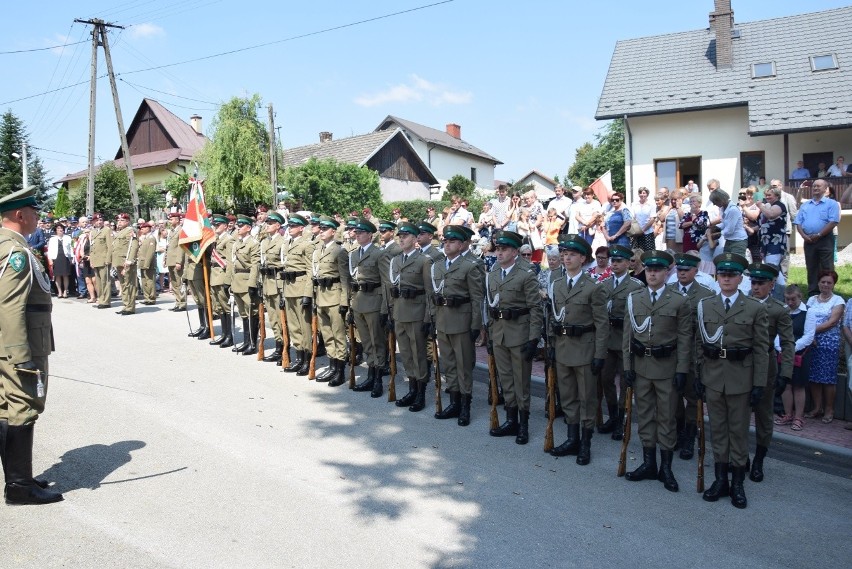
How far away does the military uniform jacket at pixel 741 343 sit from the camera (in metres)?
5.55

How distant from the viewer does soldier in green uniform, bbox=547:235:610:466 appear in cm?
647

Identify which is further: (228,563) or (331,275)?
(331,275)

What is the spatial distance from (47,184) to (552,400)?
50489mm

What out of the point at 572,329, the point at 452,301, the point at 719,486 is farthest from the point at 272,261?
the point at 719,486

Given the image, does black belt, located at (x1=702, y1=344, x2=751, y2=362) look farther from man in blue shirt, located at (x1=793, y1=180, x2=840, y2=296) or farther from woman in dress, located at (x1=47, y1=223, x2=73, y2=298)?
woman in dress, located at (x1=47, y1=223, x2=73, y2=298)

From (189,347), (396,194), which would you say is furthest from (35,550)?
(396,194)

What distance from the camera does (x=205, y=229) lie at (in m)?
11.9

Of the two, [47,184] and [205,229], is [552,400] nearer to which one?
[205,229]

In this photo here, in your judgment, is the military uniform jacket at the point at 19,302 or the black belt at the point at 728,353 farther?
the black belt at the point at 728,353

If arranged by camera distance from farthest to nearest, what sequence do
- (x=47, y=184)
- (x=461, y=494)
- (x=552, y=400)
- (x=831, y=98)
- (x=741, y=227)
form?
(x=47, y=184) < (x=831, y=98) < (x=741, y=227) < (x=552, y=400) < (x=461, y=494)

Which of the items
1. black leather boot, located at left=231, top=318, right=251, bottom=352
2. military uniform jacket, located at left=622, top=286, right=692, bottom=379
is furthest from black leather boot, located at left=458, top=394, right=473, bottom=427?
black leather boot, located at left=231, top=318, right=251, bottom=352

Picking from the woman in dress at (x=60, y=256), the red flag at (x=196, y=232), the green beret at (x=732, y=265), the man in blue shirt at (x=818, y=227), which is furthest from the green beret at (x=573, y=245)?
the woman in dress at (x=60, y=256)

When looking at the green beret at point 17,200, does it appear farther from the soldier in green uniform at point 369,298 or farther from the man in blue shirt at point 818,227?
the man in blue shirt at point 818,227

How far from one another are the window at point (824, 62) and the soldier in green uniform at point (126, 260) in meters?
19.9
